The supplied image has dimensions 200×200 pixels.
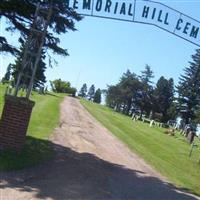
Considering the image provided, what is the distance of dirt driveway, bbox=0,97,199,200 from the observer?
39.4 feet

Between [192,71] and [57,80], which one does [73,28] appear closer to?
[192,71]

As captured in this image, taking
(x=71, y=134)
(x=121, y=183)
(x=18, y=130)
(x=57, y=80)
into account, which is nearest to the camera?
(x=121, y=183)

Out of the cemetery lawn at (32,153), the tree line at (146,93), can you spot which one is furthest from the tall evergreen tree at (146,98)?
the cemetery lawn at (32,153)

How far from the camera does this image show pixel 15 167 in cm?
1402

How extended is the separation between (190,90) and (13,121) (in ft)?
249

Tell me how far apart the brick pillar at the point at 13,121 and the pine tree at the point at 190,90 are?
7189 centimetres

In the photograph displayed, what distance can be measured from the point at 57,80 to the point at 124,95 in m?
19.4

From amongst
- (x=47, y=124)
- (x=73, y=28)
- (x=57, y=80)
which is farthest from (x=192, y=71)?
(x=73, y=28)

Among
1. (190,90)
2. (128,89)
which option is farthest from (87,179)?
(128,89)

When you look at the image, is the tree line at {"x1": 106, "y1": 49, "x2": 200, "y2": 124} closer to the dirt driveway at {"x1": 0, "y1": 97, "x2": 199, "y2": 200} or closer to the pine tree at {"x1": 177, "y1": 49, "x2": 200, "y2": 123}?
the pine tree at {"x1": 177, "y1": 49, "x2": 200, "y2": 123}

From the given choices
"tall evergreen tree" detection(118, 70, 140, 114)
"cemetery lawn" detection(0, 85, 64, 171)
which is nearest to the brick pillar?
"cemetery lawn" detection(0, 85, 64, 171)

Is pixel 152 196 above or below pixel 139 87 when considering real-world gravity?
below

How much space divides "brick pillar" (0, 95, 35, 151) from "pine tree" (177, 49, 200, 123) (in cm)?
7189

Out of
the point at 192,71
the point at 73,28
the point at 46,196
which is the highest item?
the point at 192,71
